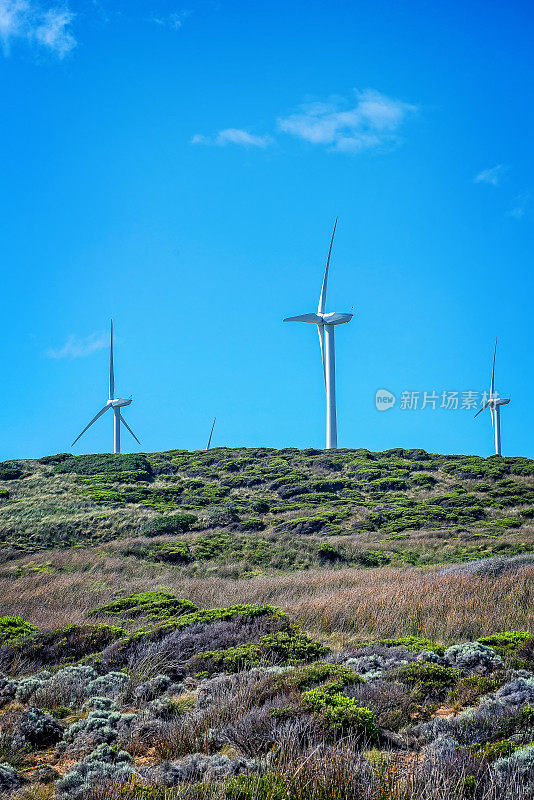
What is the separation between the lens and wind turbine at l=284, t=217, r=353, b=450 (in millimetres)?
51750

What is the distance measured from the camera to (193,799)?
4156 millimetres

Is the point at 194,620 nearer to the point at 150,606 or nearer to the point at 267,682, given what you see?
the point at 150,606

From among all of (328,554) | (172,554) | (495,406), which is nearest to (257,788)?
(172,554)

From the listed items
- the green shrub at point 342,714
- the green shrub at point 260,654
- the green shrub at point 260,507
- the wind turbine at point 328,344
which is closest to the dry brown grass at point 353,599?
the green shrub at point 260,654

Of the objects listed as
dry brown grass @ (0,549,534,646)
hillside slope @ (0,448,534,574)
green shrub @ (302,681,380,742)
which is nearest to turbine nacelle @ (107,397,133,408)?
hillside slope @ (0,448,534,574)

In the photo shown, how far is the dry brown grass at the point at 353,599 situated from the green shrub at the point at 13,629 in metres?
0.43

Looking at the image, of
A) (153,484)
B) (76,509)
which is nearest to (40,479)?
(153,484)

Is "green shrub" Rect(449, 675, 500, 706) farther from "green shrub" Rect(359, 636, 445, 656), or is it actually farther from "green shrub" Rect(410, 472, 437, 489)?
"green shrub" Rect(410, 472, 437, 489)

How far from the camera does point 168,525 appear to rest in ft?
102

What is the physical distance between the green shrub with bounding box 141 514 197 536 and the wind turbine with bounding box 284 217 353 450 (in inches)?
890

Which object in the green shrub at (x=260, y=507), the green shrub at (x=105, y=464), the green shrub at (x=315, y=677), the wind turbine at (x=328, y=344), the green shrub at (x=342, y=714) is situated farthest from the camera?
the wind turbine at (x=328, y=344)

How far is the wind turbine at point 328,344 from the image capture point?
5175cm

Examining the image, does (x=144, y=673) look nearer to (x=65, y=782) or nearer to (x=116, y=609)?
(x=65, y=782)

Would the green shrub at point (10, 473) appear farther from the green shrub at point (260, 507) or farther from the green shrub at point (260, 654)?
the green shrub at point (260, 654)
